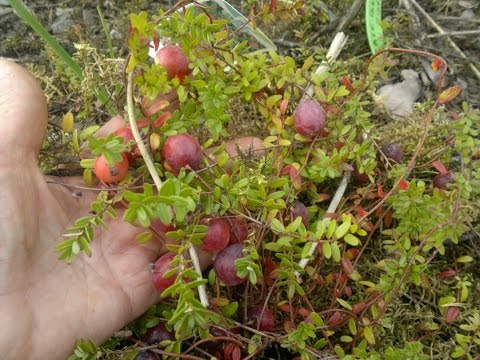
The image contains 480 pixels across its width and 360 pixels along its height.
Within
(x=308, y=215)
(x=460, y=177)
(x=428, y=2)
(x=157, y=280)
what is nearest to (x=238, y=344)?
(x=157, y=280)

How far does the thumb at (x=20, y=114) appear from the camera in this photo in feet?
7.32

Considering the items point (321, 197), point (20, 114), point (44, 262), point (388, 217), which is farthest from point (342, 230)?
point (20, 114)

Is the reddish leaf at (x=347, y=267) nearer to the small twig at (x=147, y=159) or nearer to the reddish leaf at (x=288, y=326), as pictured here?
the reddish leaf at (x=288, y=326)

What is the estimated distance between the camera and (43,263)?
2.35 m

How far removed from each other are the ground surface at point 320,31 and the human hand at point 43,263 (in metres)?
1.09

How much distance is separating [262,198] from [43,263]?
3.30 ft

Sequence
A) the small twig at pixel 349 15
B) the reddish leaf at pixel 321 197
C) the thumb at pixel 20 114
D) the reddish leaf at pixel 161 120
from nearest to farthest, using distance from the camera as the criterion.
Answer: the thumb at pixel 20 114, the reddish leaf at pixel 161 120, the reddish leaf at pixel 321 197, the small twig at pixel 349 15

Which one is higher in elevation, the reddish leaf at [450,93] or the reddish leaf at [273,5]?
the reddish leaf at [273,5]

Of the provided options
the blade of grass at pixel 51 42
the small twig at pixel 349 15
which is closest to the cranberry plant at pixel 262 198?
the blade of grass at pixel 51 42

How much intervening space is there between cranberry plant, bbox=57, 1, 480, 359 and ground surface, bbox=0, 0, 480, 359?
955mm

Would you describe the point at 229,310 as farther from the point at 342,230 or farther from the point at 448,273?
the point at 448,273

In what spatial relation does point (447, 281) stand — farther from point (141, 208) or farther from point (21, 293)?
point (21, 293)

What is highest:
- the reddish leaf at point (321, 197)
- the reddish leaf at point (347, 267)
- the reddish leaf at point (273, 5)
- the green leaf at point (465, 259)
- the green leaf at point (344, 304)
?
the reddish leaf at point (273, 5)

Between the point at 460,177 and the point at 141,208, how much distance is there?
5.09 feet
